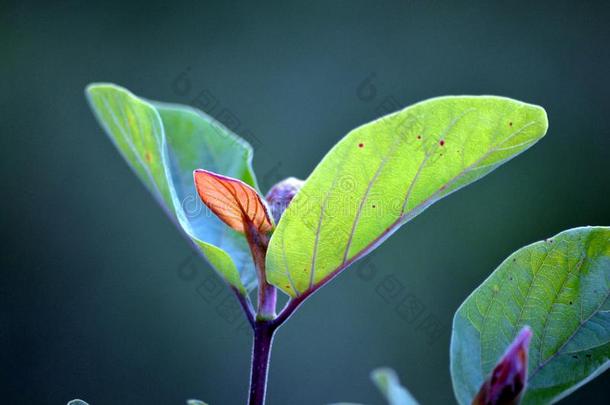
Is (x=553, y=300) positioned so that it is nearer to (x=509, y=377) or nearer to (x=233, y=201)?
(x=509, y=377)

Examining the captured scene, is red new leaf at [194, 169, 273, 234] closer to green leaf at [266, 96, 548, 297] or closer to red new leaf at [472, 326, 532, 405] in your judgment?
green leaf at [266, 96, 548, 297]

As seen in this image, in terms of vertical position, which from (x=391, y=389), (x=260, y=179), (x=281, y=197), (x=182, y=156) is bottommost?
(x=260, y=179)

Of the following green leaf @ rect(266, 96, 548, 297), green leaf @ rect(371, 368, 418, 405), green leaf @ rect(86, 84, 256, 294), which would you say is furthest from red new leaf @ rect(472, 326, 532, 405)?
green leaf @ rect(86, 84, 256, 294)

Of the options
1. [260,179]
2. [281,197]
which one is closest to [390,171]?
[281,197]

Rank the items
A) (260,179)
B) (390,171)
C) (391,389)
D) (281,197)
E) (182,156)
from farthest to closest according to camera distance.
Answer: (260,179) < (182,156) < (281,197) < (390,171) < (391,389)

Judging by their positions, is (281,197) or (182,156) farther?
(182,156)

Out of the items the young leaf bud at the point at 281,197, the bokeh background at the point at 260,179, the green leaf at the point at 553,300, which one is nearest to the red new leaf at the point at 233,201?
the young leaf bud at the point at 281,197

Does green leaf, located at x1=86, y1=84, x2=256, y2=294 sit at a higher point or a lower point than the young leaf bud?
higher
